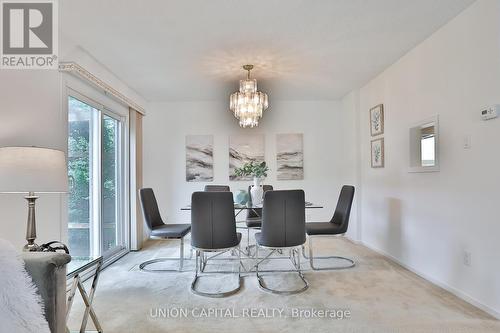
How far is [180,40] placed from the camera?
9.64 feet

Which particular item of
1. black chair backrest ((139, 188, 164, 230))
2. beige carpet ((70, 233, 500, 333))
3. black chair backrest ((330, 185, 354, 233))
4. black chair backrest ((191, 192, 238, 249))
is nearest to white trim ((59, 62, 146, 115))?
black chair backrest ((139, 188, 164, 230))

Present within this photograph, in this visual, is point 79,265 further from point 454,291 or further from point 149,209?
point 454,291

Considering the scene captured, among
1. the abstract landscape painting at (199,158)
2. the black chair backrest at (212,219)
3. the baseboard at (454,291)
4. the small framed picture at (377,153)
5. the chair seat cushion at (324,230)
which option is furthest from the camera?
the abstract landscape painting at (199,158)

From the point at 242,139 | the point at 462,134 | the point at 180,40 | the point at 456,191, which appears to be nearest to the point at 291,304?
the point at 456,191

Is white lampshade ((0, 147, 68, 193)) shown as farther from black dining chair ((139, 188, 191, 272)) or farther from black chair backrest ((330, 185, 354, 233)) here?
black chair backrest ((330, 185, 354, 233))

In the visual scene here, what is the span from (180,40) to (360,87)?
3005 millimetres

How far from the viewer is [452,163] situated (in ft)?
8.75

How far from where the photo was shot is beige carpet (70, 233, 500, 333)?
84.4 inches

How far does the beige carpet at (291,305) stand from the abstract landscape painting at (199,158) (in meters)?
2.26

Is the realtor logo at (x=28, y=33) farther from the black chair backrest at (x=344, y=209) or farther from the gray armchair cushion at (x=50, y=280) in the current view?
the black chair backrest at (x=344, y=209)

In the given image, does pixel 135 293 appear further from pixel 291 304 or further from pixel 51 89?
pixel 51 89

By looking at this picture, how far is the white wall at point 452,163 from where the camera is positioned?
89.5 inches

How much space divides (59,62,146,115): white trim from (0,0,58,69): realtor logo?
0.46 feet

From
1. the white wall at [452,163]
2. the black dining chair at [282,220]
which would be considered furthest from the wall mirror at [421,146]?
the black dining chair at [282,220]
